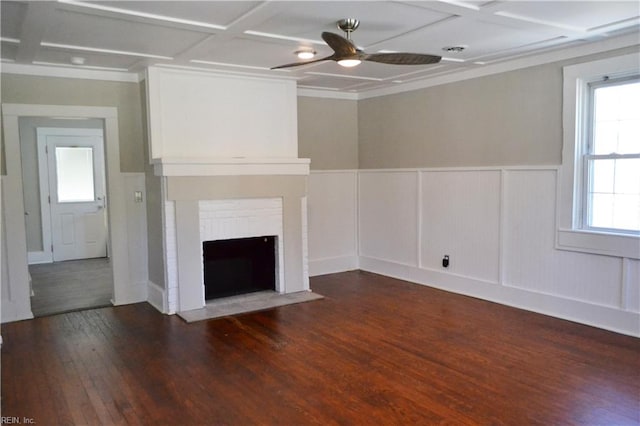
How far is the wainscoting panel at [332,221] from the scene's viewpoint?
6.50m

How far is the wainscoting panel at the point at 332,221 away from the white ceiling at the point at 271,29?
6.74 feet

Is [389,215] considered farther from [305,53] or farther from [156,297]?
[156,297]

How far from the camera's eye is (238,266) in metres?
5.50

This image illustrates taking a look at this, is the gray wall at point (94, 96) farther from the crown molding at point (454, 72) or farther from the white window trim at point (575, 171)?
the white window trim at point (575, 171)

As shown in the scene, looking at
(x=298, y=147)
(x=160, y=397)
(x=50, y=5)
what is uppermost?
(x=50, y=5)

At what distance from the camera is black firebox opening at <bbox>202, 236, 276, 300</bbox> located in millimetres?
5324

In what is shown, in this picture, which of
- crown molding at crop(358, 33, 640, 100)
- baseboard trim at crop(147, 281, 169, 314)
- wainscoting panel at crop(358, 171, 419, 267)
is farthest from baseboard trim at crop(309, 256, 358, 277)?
crown molding at crop(358, 33, 640, 100)

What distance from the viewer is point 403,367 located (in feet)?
11.5

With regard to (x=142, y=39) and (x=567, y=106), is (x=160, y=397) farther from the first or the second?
(x=567, y=106)

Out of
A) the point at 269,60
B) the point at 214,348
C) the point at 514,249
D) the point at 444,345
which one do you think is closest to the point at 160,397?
the point at 214,348

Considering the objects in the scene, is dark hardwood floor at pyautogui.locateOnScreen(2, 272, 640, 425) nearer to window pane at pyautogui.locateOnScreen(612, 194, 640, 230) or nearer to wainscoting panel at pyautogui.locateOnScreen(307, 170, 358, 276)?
window pane at pyautogui.locateOnScreen(612, 194, 640, 230)

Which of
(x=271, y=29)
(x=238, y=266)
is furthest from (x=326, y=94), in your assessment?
(x=271, y=29)

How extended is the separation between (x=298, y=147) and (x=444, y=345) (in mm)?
3352

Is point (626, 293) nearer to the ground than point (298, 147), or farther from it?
nearer to the ground
